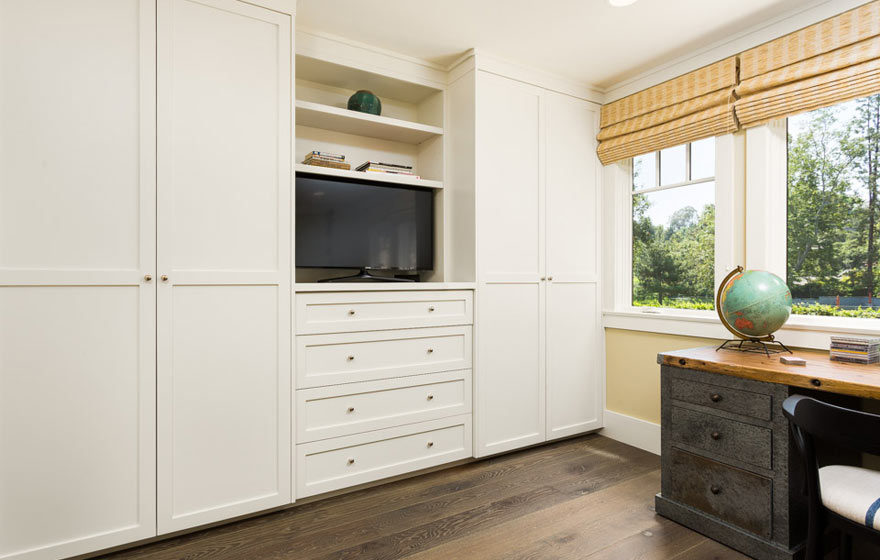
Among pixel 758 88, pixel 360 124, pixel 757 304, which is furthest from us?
pixel 360 124

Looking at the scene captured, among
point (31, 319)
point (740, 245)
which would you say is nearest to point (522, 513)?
point (740, 245)

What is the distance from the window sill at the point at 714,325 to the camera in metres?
2.16

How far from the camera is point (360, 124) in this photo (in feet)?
9.22

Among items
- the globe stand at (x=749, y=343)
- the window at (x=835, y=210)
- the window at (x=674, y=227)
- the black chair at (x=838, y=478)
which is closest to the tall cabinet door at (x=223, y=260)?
the black chair at (x=838, y=478)

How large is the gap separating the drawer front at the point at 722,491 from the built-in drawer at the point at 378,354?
1193 mm

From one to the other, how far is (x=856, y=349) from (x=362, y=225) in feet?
7.80

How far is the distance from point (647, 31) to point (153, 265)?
107 inches

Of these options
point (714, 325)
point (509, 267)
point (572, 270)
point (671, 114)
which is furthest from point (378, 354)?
point (671, 114)

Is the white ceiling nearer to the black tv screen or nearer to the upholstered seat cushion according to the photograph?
the black tv screen

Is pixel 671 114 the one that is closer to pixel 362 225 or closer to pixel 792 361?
pixel 792 361

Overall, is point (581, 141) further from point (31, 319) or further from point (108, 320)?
point (31, 319)

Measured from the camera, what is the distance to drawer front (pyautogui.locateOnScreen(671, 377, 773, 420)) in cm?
184

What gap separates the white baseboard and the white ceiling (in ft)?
7.53

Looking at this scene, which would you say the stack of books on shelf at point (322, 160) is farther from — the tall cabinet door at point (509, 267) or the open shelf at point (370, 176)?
the tall cabinet door at point (509, 267)
